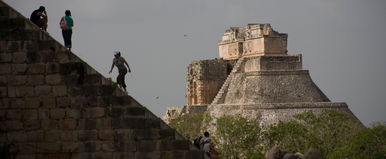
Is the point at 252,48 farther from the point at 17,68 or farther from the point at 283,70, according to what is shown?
the point at 17,68

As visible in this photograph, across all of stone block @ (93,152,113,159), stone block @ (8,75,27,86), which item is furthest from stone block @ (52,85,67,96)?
stone block @ (93,152,113,159)

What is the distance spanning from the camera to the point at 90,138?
63.8 ft

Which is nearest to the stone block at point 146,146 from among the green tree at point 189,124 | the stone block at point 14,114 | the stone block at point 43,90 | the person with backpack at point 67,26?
the stone block at point 43,90

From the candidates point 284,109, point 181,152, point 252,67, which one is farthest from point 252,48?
point 181,152

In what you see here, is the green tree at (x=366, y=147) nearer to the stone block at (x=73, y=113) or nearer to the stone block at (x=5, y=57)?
the stone block at (x=73, y=113)

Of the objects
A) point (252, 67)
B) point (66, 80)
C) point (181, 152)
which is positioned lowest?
point (181, 152)

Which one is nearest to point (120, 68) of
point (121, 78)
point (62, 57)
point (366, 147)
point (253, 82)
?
point (121, 78)

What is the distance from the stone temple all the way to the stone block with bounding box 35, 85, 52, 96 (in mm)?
53195

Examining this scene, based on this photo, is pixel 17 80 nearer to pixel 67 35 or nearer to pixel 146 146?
pixel 146 146

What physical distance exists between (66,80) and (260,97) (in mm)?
58878

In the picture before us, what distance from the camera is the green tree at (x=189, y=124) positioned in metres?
68.6

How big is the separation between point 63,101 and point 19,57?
3.66 ft

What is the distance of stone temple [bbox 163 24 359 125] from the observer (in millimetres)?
75500

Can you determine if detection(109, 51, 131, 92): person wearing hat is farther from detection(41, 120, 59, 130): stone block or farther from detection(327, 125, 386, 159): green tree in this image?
detection(327, 125, 386, 159): green tree
